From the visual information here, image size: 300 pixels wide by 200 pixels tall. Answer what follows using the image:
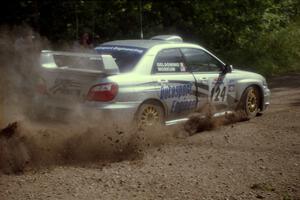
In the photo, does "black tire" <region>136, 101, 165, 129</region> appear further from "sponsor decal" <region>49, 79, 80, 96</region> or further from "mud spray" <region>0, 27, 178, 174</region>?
"sponsor decal" <region>49, 79, 80, 96</region>

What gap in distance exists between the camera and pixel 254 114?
9.66 meters

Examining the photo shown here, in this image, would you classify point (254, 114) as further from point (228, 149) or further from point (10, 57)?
point (10, 57)

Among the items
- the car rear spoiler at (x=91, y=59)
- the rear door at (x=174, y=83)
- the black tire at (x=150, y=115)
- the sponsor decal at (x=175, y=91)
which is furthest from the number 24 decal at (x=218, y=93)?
the car rear spoiler at (x=91, y=59)

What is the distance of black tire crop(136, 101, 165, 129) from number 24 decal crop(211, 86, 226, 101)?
3.98 ft

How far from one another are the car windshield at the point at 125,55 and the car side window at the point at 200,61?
0.92m

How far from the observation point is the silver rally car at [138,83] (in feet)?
23.8

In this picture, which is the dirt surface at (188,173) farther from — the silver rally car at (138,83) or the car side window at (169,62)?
the car side window at (169,62)

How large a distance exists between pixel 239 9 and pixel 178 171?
1377 cm

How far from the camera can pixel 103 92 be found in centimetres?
721

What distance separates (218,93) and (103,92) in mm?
2479

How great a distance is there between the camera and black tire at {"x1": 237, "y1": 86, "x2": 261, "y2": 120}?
370 inches

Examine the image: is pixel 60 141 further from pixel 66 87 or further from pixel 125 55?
pixel 125 55

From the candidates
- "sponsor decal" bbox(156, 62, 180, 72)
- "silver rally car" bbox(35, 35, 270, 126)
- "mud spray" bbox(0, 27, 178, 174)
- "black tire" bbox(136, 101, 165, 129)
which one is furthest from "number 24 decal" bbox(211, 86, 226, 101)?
"mud spray" bbox(0, 27, 178, 174)

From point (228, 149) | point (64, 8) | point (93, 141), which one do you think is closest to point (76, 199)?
point (93, 141)
